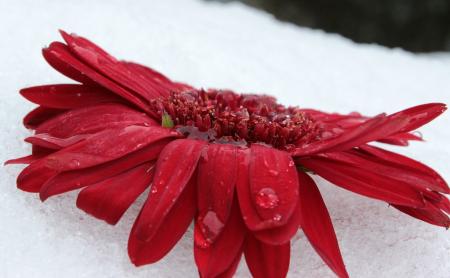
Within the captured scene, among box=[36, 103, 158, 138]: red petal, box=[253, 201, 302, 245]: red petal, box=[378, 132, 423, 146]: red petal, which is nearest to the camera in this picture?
box=[253, 201, 302, 245]: red petal

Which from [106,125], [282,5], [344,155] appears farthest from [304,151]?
[282,5]

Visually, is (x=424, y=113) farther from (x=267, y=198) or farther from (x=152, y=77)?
(x=152, y=77)

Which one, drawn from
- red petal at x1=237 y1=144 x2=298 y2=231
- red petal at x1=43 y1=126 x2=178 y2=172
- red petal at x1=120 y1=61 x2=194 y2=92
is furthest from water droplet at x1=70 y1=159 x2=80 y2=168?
red petal at x1=120 y1=61 x2=194 y2=92

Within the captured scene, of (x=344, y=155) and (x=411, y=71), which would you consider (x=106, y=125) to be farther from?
(x=411, y=71)

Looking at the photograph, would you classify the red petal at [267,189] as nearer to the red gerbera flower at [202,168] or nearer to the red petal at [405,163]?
the red gerbera flower at [202,168]

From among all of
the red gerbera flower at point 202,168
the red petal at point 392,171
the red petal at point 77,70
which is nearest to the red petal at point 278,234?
the red gerbera flower at point 202,168

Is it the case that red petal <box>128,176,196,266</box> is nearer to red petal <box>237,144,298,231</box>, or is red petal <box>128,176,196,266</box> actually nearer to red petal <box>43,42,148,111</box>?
red petal <box>237,144,298,231</box>
